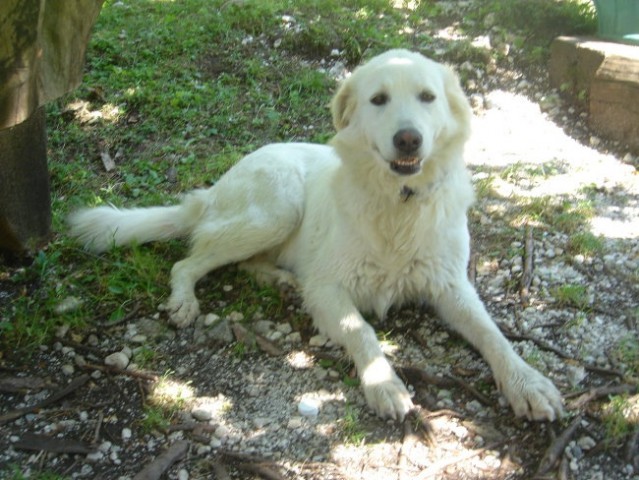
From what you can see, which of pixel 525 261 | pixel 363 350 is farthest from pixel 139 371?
pixel 525 261

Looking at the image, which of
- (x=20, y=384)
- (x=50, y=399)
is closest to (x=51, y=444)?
(x=50, y=399)

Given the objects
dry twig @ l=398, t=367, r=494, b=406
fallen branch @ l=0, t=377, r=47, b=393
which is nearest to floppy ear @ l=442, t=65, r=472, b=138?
dry twig @ l=398, t=367, r=494, b=406

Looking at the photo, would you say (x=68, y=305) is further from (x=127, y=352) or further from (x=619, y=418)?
(x=619, y=418)

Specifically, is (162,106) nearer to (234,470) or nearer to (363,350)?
(363,350)

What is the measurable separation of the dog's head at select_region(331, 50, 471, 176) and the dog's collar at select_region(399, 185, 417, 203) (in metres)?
0.17

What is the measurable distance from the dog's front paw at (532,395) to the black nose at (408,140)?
3.74 feet

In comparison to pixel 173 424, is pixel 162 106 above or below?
above

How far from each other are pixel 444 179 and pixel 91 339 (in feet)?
6.77

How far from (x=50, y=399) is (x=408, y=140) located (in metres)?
2.06

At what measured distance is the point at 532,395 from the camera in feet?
10.1

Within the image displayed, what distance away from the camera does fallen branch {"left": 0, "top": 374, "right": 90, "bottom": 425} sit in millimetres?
3102

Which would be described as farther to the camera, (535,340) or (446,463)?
(535,340)

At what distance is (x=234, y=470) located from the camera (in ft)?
9.48

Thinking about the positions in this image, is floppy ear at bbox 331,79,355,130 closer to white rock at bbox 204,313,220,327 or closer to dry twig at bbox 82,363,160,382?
white rock at bbox 204,313,220,327
